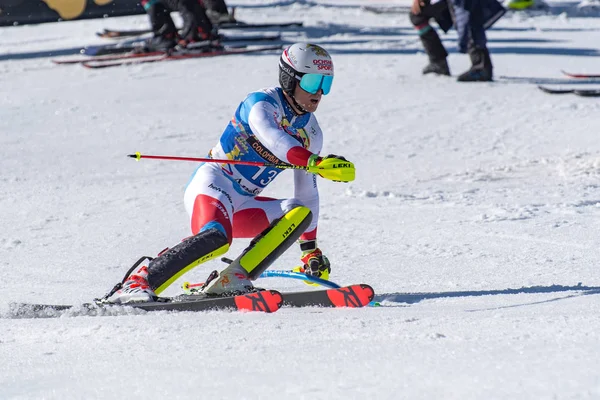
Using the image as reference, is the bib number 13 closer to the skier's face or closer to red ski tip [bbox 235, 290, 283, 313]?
the skier's face

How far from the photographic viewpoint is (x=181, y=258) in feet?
14.7

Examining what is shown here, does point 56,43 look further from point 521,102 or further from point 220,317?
point 220,317

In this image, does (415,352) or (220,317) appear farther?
(220,317)

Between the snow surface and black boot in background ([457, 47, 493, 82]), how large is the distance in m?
0.23

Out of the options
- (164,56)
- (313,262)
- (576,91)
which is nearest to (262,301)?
(313,262)

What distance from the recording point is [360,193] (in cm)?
780

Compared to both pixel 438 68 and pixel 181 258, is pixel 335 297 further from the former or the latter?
pixel 438 68

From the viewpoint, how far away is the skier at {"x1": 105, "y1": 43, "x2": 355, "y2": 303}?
4.50 meters

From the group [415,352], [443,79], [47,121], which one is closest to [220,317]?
[415,352]

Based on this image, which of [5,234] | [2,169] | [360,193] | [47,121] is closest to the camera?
[5,234]

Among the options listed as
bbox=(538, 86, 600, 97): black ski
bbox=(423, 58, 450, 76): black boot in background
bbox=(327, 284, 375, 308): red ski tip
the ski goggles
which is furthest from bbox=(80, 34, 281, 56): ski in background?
bbox=(327, 284, 375, 308): red ski tip

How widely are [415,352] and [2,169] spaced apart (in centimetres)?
638

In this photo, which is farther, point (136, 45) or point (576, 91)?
point (136, 45)

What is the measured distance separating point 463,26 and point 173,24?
14.5ft
